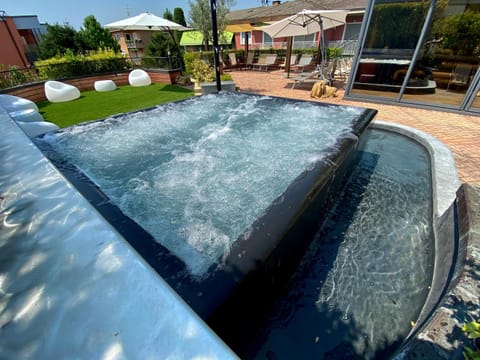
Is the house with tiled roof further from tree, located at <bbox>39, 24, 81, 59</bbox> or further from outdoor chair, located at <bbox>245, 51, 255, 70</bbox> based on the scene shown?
tree, located at <bbox>39, 24, 81, 59</bbox>

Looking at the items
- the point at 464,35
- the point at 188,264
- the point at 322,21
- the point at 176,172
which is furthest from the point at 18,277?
the point at 322,21

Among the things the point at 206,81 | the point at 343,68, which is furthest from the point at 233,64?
the point at 206,81

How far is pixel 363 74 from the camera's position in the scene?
24.7 feet

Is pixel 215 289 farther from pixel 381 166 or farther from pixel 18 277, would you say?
pixel 381 166

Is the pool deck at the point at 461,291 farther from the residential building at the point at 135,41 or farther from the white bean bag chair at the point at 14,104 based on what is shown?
the residential building at the point at 135,41

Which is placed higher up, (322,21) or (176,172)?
(322,21)

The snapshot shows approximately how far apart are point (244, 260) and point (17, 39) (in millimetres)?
27528

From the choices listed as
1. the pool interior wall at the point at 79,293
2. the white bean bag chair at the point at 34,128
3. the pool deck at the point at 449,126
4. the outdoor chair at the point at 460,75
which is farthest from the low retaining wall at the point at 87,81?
the outdoor chair at the point at 460,75

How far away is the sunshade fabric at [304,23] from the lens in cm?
802

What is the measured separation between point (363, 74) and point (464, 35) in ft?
8.08

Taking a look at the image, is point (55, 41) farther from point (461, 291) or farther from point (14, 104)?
point (461, 291)

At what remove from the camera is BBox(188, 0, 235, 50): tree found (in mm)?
13844

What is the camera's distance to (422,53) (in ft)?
21.7

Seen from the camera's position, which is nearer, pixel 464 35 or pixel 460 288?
pixel 460 288
